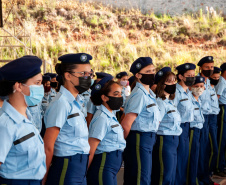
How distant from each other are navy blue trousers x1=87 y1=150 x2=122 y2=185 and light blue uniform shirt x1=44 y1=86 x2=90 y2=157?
0.38 meters

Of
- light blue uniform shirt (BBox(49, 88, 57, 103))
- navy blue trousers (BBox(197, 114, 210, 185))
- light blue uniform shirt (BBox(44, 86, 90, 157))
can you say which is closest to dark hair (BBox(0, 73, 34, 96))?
light blue uniform shirt (BBox(44, 86, 90, 157))

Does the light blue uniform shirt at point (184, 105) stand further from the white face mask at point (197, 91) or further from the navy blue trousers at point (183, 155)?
the white face mask at point (197, 91)

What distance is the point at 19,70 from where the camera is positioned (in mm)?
1867

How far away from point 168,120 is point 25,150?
81.1 inches

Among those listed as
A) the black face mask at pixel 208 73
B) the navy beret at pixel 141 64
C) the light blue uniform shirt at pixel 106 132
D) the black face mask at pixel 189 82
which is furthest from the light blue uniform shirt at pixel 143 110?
the black face mask at pixel 208 73

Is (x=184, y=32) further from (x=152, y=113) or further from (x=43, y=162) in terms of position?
(x=43, y=162)

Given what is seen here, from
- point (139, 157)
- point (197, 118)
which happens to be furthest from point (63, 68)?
point (197, 118)

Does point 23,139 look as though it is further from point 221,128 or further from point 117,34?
point 117,34

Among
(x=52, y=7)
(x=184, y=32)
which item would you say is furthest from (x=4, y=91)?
(x=52, y=7)

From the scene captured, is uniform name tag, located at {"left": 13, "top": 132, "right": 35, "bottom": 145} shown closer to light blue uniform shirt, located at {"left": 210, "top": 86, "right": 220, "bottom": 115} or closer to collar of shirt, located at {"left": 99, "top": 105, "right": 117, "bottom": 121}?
collar of shirt, located at {"left": 99, "top": 105, "right": 117, "bottom": 121}

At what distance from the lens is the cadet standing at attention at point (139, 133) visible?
3.20 meters

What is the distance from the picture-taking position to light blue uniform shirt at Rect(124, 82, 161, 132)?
322 centimetres

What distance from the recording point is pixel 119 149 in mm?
2793

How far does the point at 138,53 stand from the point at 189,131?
9.00 meters
